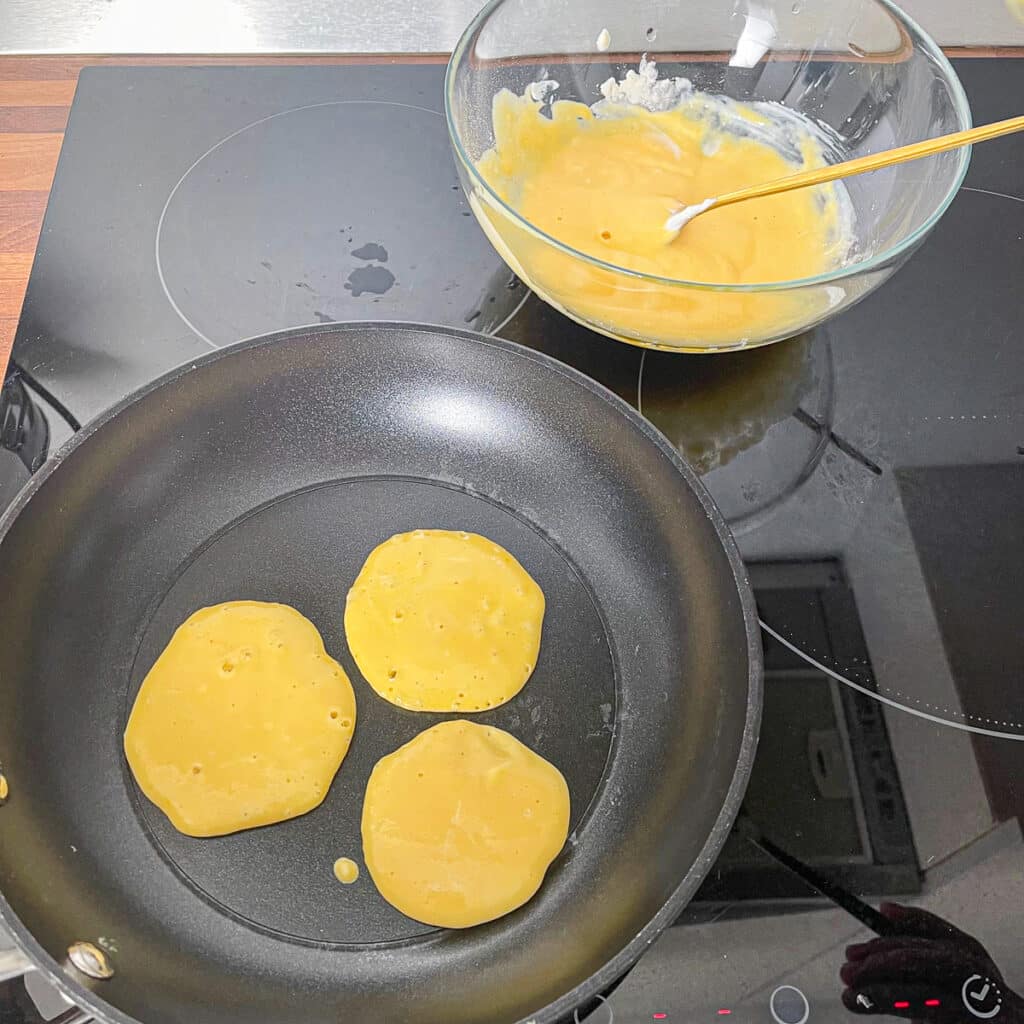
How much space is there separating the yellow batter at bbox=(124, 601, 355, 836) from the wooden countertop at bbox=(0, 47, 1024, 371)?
1.40 ft

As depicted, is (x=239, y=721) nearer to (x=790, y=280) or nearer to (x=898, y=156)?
(x=790, y=280)

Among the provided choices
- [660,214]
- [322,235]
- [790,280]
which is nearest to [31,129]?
[322,235]

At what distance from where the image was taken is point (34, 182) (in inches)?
43.2

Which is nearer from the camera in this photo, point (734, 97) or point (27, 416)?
point (27, 416)

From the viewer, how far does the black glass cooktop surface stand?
2.25 feet

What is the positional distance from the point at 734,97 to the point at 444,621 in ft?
2.38

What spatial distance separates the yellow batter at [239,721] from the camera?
2.38 ft

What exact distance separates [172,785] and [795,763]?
519 millimetres

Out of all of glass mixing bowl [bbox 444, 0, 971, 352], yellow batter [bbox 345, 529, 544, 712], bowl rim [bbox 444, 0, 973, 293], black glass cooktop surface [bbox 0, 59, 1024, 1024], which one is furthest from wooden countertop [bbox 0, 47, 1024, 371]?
yellow batter [bbox 345, 529, 544, 712]

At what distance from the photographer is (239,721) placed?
0.76 metres

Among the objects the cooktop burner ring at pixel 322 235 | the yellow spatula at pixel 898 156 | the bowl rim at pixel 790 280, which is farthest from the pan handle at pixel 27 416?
the yellow spatula at pixel 898 156

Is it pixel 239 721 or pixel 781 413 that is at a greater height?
pixel 781 413

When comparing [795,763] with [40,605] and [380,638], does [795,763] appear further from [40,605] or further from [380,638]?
[40,605]

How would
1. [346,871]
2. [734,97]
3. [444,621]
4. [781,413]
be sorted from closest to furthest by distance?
[346,871], [444,621], [781,413], [734,97]
